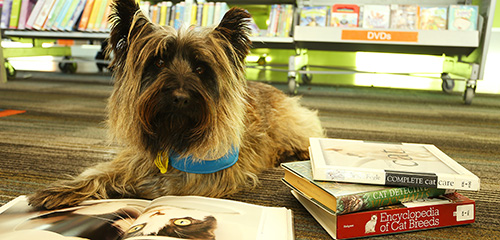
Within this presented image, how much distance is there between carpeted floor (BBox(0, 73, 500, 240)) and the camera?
129cm

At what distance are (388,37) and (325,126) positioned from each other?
64.1 inches

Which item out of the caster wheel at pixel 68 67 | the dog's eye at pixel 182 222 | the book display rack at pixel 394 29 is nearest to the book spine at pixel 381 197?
the dog's eye at pixel 182 222

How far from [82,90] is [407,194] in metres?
3.55

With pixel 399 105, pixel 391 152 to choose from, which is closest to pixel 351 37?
pixel 399 105

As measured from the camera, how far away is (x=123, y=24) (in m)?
1.18

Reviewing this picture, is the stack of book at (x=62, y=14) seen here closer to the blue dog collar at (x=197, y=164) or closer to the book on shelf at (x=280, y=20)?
the book on shelf at (x=280, y=20)

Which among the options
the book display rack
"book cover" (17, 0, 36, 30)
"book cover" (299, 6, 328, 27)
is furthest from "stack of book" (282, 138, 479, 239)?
"book cover" (17, 0, 36, 30)

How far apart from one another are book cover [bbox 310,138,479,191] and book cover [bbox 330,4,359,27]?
2792 mm

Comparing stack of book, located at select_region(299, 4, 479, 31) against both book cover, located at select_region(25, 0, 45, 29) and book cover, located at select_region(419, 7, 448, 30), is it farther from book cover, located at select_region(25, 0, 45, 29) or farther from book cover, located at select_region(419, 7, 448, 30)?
book cover, located at select_region(25, 0, 45, 29)

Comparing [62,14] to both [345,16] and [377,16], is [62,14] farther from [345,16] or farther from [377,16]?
[377,16]

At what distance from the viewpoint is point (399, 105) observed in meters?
3.40

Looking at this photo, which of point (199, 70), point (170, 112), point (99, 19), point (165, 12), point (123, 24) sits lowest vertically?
point (170, 112)

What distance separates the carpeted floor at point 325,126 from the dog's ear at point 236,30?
524 mm

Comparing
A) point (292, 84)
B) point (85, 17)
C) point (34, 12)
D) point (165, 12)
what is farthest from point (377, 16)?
point (34, 12)
